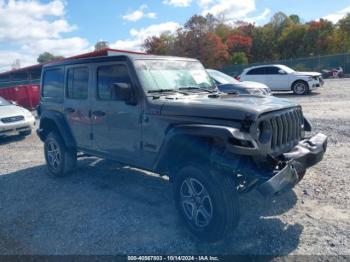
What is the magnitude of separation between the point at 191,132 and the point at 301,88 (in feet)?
47.9

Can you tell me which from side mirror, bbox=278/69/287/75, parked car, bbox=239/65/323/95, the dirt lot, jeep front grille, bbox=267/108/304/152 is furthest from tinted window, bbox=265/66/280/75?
jeep front grille, bbox=267/108/304/152

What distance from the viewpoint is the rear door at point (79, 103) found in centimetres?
517

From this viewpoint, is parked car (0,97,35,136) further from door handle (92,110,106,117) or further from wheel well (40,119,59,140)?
door handle (92,110,106,117)

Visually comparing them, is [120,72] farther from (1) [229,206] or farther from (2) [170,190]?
(1) [229,206]

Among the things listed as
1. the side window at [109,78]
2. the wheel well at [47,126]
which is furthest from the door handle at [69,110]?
the side window at [109,78]

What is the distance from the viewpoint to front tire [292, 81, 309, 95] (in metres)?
16.3

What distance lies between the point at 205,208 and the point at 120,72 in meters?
2.23

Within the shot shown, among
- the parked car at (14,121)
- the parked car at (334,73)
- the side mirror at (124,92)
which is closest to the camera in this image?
the side mirror at (124,92)

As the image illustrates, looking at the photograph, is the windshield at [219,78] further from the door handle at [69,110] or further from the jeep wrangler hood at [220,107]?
the jeep wrangler hood at [220,107]

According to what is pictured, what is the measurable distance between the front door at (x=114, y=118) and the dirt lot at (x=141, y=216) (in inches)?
30.3

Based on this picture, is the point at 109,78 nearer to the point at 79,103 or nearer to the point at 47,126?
the point at 79,103

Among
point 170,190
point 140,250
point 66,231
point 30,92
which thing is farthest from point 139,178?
point 30,92

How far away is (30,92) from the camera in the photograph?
18.4m

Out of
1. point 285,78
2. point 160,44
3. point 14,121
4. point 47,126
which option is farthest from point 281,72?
point 160,44
